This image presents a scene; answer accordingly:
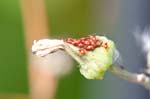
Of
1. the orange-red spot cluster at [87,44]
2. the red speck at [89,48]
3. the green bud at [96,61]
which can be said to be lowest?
the green bud at [96,61]

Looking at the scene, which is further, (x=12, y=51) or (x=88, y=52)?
(x=12, y=51)

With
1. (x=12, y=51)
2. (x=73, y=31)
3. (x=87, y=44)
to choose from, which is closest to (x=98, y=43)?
(x=87, y=44)

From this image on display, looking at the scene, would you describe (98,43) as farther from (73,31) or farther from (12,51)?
(12,51)

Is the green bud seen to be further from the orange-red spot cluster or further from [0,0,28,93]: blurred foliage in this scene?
[0,0,28,93]: blurred foliage

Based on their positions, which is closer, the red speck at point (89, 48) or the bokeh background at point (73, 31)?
the red speck at point (89, 48)

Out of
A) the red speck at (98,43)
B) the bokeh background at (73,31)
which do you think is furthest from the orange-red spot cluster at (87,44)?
the bokeh background at (73,31)

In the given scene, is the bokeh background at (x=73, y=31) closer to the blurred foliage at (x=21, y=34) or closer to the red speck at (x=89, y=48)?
the blurred foliage at (x=21, y=34)

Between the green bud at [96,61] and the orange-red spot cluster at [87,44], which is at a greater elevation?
the orange-red spot cluster at [87,44]

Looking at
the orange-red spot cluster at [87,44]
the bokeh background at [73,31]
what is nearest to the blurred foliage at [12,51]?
the bokeh background at [73,31]
